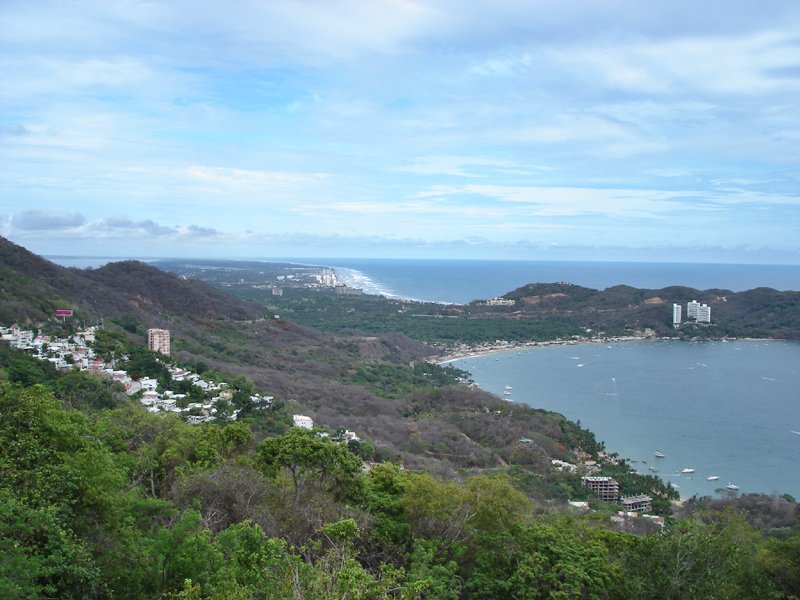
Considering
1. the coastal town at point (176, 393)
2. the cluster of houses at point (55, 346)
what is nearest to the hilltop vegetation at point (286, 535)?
the coastal town at point (176, 393)

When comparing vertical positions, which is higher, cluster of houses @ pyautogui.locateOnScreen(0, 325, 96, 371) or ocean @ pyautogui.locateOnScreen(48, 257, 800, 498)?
cluster of houses @ pyautogui.locateOnScreen(0, 325, 96, 371)

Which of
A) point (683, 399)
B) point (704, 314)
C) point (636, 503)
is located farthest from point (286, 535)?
point (704, 314)

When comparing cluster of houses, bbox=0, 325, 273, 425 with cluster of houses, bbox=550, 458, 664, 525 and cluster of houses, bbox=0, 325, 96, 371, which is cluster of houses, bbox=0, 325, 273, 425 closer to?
cluster of houses, bbox=0, 325, 96, 371

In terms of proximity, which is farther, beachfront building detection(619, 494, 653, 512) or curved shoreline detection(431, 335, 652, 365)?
curved shoreline detection(431, 335, 652, 365)

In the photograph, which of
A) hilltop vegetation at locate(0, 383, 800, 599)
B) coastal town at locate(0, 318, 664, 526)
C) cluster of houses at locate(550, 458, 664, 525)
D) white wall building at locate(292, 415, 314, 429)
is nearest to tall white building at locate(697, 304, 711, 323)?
coastal town at locate(0, 318, 664, 526)

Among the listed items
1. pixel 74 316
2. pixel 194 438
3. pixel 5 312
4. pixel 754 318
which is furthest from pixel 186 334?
pixel 754 318

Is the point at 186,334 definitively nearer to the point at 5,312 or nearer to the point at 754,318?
the point at 5,312
